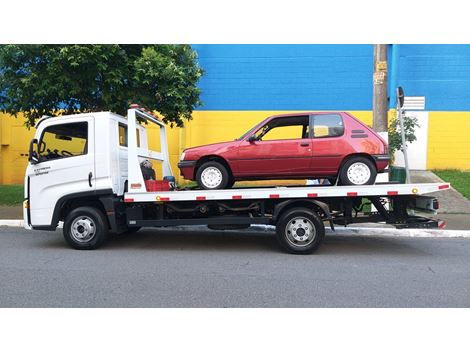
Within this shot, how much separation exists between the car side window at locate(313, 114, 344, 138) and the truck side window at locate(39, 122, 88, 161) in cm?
406

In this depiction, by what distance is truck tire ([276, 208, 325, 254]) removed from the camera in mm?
6410

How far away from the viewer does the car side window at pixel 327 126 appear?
21.6ft

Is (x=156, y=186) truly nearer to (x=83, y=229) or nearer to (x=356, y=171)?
(x=83, y=229)

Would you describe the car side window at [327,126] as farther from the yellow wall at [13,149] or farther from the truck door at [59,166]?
the yellow wall at [13,149]

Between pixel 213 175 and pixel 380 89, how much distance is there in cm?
489

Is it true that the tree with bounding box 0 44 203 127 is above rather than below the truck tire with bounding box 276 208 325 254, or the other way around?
above

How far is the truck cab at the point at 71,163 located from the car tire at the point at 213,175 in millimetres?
1426

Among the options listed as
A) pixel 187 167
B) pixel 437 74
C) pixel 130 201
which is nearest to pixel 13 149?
pixel 130 201

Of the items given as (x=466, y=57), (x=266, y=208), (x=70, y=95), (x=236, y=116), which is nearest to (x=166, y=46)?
(x=70, y=95)

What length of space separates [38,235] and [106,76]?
380cm

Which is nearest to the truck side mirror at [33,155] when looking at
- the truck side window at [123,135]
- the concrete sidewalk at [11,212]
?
the truck side window at [123,135]

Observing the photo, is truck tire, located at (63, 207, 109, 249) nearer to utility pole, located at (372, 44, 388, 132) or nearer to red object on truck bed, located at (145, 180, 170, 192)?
red object on truck bed, located at (145, 180, 170, 192)

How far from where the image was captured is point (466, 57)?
14594mm

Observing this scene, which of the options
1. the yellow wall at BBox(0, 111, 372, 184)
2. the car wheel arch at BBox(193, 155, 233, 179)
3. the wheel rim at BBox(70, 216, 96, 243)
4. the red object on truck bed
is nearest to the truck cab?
the wheel rim at BBox(70, 216, 96, 243)
